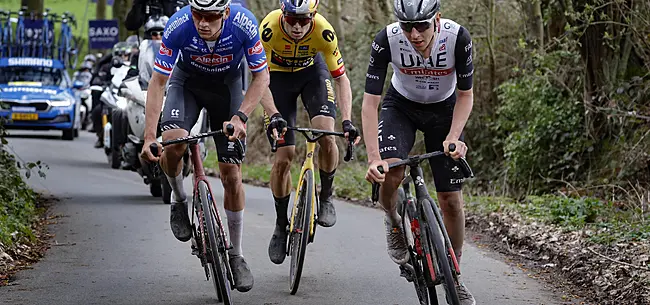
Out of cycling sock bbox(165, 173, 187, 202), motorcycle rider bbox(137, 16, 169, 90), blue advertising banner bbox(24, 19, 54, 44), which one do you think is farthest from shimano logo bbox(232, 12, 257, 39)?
blue advertising banner bbox(24, 19, 54, 44)

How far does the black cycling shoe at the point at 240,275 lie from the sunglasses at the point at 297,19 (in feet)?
6.52

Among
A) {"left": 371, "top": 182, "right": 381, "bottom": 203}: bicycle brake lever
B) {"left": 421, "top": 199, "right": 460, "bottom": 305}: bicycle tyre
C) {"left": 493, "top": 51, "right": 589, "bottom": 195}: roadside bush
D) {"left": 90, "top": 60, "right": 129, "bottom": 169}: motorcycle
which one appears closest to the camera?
{"left": 421, "top": 199, "right": 460, "bottom": 305}: bicycle tyre

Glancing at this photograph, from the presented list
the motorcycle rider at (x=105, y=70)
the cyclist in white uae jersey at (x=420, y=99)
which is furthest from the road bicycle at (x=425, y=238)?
the motorcycle rider at (x=105, y=70)

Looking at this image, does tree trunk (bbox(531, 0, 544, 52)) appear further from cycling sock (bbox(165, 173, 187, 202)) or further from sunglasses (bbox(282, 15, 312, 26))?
cycling sock (bbox(165, 173, 187, 202))

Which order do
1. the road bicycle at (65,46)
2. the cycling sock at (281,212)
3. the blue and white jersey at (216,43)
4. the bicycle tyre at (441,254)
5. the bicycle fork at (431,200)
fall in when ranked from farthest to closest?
the road bicycle at (65,46), the cycling sock at (281,212), the blue and white jersey at (216,43), the bicycle fork at (431,200), the bicycle tyre at (441,254)

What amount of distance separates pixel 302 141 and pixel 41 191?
9.32m

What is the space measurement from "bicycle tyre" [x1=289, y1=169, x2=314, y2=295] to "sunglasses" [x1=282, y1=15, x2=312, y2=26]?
1134 mm

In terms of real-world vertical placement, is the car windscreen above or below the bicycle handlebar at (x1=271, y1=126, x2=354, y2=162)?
below

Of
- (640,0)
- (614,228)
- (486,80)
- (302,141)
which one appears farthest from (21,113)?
(614,228)

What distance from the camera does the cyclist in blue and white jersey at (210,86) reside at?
24.3 feet

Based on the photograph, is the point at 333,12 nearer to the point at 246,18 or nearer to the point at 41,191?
the point at 41,191

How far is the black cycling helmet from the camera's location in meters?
6.64

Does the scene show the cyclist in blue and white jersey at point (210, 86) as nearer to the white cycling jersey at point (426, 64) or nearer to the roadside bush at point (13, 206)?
the white cycling jersey at point (426, 64)

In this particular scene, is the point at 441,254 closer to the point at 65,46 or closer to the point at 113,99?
the point at 113,99
